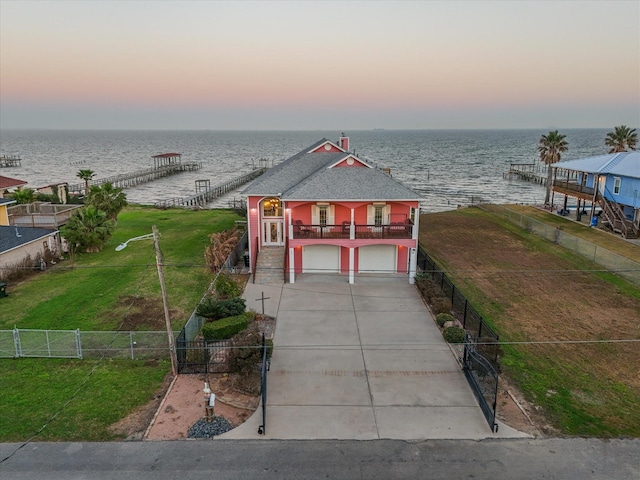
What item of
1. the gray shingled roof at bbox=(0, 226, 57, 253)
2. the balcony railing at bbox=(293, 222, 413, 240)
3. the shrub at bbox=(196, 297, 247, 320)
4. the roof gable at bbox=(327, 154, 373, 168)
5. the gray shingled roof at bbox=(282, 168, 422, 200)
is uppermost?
the roof gable at bbox=(327, 154, 373, 168)

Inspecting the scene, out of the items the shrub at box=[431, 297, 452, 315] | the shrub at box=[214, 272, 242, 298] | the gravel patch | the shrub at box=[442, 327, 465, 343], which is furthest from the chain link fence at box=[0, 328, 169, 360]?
the shrub at box=[431, 297, 452, 315]

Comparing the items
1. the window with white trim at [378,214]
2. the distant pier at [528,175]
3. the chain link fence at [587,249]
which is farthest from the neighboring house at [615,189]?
the distant pier at [528,175]

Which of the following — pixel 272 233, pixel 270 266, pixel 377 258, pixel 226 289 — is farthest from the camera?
pixel 272 233

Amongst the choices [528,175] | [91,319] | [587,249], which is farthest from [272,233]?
[528,175]

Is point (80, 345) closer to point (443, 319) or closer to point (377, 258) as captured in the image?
point (443, 319)

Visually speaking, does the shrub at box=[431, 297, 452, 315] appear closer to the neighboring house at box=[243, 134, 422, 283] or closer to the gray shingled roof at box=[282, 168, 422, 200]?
the neighboring house at box=[243, 134, 422, 283]

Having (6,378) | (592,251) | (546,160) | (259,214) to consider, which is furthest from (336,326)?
(546,160)

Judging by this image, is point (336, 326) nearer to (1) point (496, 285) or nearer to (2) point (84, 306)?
(1) point (496, 285)
